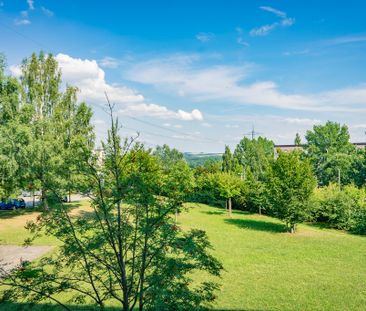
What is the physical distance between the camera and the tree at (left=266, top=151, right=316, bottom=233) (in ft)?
65.5

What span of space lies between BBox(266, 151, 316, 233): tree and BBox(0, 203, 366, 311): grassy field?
1347mm

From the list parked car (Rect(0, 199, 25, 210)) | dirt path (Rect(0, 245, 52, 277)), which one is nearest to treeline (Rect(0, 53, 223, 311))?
dirt path (Rect(0, 245, 52, 277))

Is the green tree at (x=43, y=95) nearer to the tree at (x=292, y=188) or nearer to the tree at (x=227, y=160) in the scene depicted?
the tree at (x=292, y=188)

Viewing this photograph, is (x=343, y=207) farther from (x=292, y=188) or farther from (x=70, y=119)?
(x=70, y=119)

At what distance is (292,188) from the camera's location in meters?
20.2

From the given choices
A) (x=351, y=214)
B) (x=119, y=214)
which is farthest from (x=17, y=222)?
(x=351, y=214)

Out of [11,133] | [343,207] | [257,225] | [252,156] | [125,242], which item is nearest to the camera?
[125,242]

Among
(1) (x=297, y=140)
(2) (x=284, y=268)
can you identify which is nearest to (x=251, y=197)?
(2) (x=284, y=268)

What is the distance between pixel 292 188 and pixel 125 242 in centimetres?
1740

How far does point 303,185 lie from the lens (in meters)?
20.1

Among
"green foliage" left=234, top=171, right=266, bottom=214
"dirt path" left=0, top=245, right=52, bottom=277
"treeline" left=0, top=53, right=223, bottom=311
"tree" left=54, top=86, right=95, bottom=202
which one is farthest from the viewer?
"green foliage" left=234, top=171, right=266, bottom=214

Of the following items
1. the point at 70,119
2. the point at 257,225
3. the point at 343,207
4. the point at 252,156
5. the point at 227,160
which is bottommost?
the point at 257,225

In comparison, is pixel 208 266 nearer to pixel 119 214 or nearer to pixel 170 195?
pixel 170 195

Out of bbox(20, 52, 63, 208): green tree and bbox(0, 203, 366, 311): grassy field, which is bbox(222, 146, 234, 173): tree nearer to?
bbox(0, 203, 366, 311): grassy field
